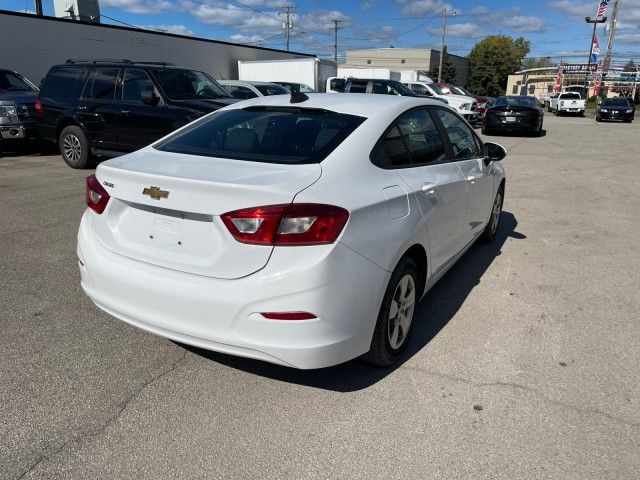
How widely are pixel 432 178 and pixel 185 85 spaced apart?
7.18m

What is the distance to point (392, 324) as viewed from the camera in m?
3.08

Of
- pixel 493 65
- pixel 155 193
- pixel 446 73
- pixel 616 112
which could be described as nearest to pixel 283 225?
pixel 155 193

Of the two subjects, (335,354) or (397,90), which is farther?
(397,90)

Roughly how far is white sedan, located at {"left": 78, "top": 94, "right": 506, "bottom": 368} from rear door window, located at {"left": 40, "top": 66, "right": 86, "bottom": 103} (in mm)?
7508

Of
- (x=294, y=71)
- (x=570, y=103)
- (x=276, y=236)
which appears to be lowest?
(x=276, y=236)

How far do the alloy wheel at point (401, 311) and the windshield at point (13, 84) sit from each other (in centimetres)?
1198

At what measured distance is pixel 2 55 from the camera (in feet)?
54.6

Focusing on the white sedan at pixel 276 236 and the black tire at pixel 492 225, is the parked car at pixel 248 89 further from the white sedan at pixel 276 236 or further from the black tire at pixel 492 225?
the white sedan at pixel 276 236

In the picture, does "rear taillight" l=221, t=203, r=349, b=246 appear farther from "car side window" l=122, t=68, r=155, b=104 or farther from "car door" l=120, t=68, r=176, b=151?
"car side window" l=122, t=68, r=155, b=104

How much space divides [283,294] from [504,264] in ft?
11.0

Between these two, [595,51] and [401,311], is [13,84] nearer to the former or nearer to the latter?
[401,311]

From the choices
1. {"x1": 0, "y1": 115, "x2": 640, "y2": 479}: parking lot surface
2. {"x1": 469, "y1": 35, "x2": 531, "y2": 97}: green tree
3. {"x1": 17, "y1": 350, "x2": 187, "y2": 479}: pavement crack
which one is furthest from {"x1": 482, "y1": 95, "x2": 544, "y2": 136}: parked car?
{"x1": 469, "y1": 35, "x2": 531, "y2": 97}: green tree

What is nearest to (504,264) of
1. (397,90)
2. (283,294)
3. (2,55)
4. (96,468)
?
(283,294)

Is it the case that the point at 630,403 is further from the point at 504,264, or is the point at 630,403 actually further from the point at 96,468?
the point at 96,468
